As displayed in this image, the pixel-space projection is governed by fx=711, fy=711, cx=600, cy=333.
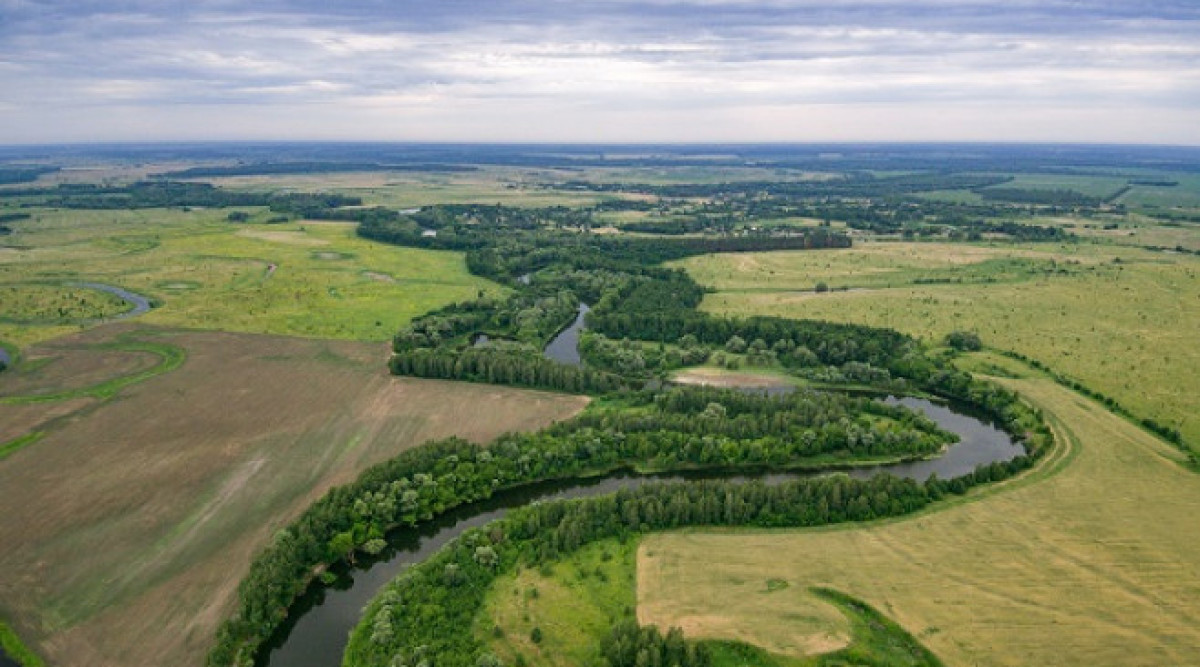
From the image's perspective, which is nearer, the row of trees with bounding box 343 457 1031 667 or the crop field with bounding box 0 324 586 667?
the row of trees with bounding box 343 457 1031 667

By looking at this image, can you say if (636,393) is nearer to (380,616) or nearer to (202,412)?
(380,616)

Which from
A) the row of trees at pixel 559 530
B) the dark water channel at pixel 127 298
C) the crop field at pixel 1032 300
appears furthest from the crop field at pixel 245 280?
the row of trees at pixel 559 530

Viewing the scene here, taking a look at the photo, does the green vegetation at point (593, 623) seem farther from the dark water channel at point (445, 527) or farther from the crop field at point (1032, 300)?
the crop field at point (1032, 300)

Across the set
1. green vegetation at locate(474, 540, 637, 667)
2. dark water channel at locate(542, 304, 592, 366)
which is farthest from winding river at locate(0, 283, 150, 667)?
green vegetation at locate(474, 540, 637, 667)

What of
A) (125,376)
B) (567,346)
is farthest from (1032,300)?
(125,376)

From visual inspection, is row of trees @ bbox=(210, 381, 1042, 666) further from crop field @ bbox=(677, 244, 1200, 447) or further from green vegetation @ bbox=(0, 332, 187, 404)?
green vegetation @ bbox=(0, 332, 187, 404)
